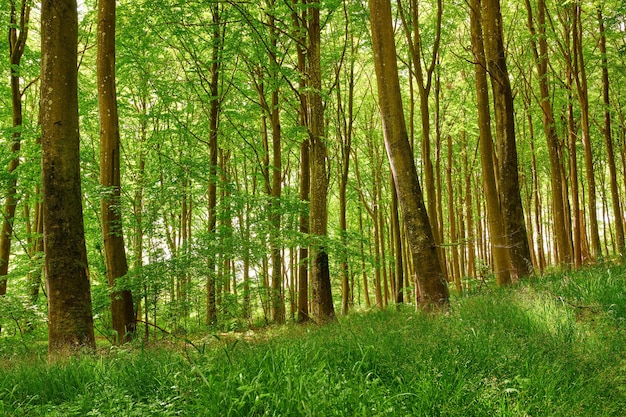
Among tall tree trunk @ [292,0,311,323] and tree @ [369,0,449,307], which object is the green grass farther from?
tall tree trunk @ [292,0,311,323]

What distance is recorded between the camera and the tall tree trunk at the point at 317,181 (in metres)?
8.52

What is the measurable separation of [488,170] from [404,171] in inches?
149

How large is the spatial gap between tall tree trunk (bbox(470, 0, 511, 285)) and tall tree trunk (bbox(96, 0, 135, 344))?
735cm

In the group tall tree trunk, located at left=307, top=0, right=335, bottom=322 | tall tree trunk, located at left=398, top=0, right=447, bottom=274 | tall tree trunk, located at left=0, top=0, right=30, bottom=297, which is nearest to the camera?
tall tree trunk, located at left=307, top=0, right=335, bottom=322

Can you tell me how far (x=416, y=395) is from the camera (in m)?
2.83

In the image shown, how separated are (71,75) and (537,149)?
1860 cm

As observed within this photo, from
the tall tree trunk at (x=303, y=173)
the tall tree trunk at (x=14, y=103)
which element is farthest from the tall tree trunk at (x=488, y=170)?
the tall tree trunk at (x=14, y=103)

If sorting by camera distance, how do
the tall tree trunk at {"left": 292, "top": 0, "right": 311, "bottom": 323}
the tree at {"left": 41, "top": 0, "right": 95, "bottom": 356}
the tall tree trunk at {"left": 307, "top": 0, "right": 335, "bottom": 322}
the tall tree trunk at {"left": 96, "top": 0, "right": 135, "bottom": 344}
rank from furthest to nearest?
the tall tree trunk at {"left": 292, "top": 0, "right": 311, "bottom": 323} < the tall tree trunk at {"left": 307, "top": 0, "right": 335, "bottom": 322} < the tall tree trunk at {"left": 96, "top": 0, "right": 135, "bottom": 344} < the tree at {"left": 41, "top": 0, "right": 95, "bottom": 356}

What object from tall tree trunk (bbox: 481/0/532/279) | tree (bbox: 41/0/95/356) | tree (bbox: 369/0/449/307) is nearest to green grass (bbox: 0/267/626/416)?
tree (bbox: 41/0/95/356)

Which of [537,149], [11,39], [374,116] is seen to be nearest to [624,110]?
[537,149]

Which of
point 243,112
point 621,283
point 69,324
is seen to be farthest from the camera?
point 243,112

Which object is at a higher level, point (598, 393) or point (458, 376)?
point (458, 376)

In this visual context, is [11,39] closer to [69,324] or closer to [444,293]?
[69,324]

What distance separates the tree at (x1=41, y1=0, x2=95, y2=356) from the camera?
513cm
